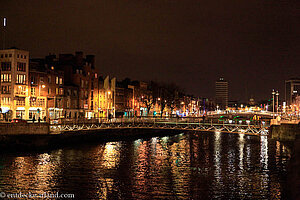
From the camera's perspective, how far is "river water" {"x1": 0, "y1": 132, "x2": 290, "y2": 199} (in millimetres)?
29744

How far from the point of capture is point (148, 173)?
36875 mm

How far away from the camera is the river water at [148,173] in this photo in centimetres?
2974

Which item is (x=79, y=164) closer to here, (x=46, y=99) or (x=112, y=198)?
(x=112, y=198)

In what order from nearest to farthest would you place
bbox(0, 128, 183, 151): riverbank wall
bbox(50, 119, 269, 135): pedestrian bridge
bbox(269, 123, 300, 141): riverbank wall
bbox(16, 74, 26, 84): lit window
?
bbox(0, 128, 183, 151): riverbank wall → bbox(50, 119, 269, 135): pedestrian bridge → bbox(269, 123, 300, 141): riverbank wall → bbox(16, 74, 26, 84): lit window

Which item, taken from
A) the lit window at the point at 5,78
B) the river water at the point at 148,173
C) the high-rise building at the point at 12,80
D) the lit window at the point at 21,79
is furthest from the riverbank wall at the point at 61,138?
the lit window at the point at 5,78

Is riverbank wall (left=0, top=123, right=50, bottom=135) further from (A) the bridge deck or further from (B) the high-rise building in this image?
(B) the high-rise building

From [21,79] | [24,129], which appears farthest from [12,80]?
[24,129]

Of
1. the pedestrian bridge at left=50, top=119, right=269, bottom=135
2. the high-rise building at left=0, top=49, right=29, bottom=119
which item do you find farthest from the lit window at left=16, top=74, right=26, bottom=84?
the pedestrian bridge at left=50, top=119, right=269, bottom=135

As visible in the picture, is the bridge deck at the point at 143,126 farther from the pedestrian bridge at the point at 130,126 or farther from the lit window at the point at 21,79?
the lit window at the point at 21,79

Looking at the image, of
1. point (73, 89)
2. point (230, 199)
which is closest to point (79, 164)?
point (230, 199)

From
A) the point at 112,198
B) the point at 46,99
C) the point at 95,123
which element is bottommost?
the point at 112,198

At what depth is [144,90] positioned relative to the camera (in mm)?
128625

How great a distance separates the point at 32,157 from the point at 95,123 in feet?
69.5

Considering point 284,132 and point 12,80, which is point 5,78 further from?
point 284,132
